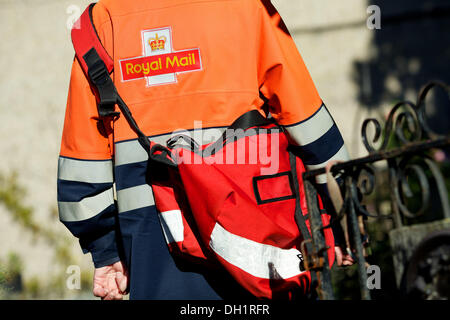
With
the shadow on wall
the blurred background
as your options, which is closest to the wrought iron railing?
the blurred background

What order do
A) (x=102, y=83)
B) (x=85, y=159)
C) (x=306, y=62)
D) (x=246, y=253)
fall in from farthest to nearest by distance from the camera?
(x=306, y=62)
(x=85, y=159)
(x=102, y=83)
(x=246, y=253)

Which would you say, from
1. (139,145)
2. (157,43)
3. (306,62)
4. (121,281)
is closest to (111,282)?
(121,281)

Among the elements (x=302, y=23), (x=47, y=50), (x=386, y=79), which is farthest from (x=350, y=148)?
(x=47, y=50)

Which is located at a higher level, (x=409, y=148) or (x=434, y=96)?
(x=434, y=96)

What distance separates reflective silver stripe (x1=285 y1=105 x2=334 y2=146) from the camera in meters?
1.88

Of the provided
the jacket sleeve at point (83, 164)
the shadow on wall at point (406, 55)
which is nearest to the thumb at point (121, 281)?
the jacket sleeve at point (83, 164)

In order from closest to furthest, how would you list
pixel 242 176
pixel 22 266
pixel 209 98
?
1. pixel 242 176
2. pixel 209 98
3. pixel 22 266

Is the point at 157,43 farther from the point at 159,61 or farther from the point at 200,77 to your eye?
the point at 200,77

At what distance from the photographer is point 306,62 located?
547cm

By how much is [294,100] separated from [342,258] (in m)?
0.63

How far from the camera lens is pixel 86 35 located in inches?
80.4

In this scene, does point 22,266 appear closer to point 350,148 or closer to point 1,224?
point 1,224

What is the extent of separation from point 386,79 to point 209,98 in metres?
4.13

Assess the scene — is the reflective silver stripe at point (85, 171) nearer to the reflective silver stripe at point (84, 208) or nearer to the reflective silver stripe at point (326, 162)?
the reflective silver stripe at point (84, 208)
